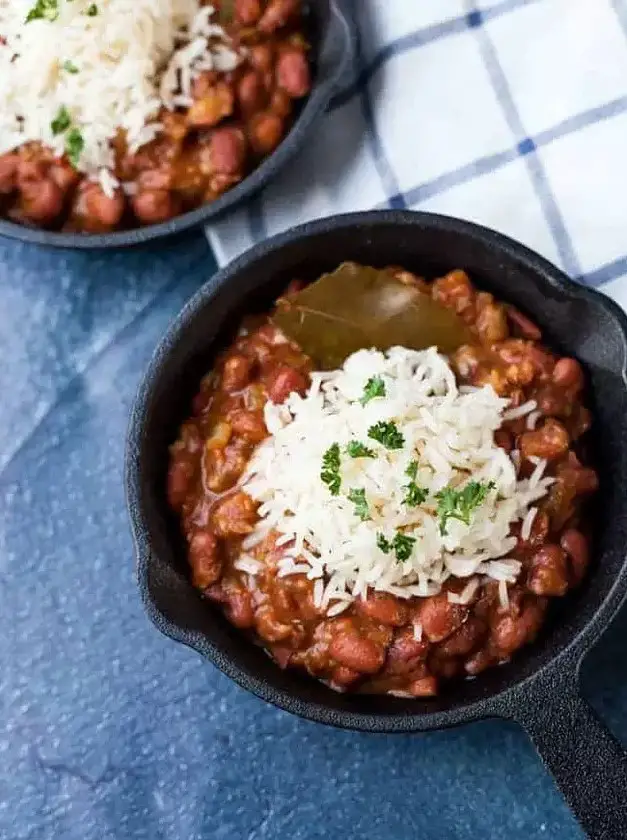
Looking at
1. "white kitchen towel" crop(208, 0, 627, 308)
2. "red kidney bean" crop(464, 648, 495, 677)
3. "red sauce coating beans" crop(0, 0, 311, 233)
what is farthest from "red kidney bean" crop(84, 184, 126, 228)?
"red kidney bean" crop(464, 648, 495, 677)

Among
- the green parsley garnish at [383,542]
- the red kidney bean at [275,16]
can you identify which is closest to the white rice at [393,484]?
the green parsley garnish at [383,542]

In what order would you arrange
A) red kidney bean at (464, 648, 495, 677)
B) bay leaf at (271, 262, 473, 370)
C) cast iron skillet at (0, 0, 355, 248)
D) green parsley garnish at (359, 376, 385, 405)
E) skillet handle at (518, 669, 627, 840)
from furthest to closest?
cast iron skillet at (0, 0, 355, 248)
bay leaf at (271, 262, 473, 370)
red kidney bean at (464, 648, 495, 677)
green parsley garnish at (359, 376, 385, 405)
skillet handle at (518, 669, 627, 840)

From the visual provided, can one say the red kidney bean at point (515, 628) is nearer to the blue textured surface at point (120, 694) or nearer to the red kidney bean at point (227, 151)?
the blue textured surface at point (120, 694)

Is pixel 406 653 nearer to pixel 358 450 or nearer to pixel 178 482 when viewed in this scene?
pixel 358 450

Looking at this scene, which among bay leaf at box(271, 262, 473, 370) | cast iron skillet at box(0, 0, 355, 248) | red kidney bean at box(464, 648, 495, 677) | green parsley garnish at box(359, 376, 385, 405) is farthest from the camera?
cast iron skillet at box(0, 0, 355, 248)

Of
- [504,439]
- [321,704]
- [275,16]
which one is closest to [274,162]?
[275,16]

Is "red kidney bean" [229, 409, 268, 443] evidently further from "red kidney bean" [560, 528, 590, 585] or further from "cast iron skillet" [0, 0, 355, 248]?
"red kidney bean" [560, 528, 590, 585]

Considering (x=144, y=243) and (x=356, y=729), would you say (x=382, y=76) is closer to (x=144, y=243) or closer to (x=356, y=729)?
(x=144, y=243)
